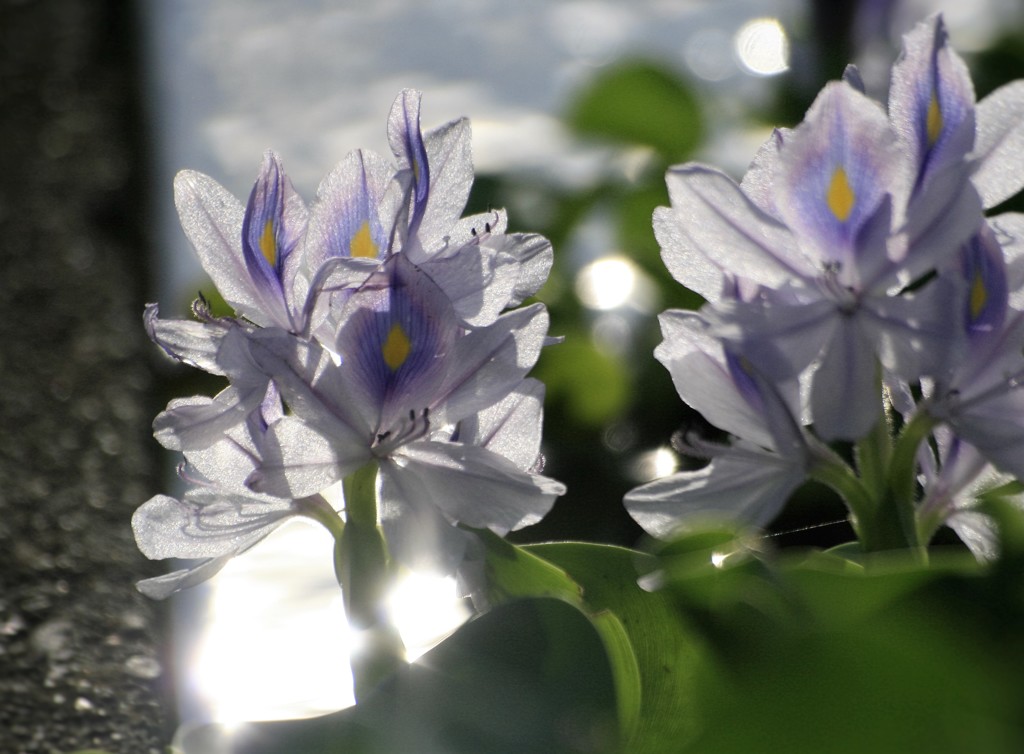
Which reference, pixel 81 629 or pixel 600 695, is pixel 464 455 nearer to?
pixel 600 695

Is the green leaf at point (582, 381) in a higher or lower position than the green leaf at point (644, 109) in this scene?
lower

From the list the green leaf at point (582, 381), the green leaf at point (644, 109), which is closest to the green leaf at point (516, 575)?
the green leaf at point (582, 381)

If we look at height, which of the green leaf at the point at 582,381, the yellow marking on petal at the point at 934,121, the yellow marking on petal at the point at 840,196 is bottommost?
the green leaf at the point at 582,381

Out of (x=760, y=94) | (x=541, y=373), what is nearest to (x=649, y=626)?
(x=541, y=373)

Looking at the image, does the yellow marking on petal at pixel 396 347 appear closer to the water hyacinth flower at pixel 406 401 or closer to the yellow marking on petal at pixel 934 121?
the water hyacinth flower at pixel 406 401

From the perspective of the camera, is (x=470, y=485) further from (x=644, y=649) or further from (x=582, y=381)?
(x=582, y=381)

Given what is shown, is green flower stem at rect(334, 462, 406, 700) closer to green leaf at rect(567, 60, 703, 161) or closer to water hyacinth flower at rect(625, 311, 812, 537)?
water hyacinth flower at rect(625, 311, 812, 537)
